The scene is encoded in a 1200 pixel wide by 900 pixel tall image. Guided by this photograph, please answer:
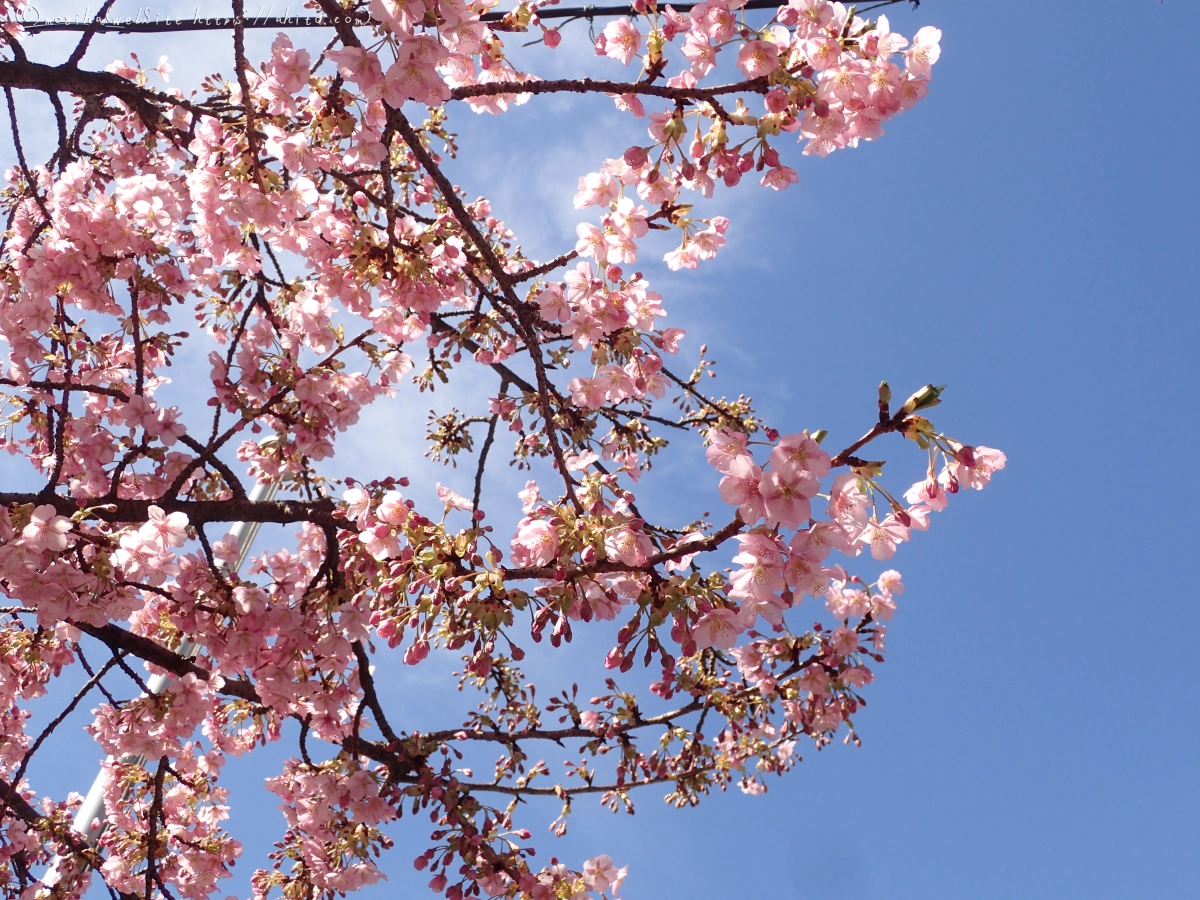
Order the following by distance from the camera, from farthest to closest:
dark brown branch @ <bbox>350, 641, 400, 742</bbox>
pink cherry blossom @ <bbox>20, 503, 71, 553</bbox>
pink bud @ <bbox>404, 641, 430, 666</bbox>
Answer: dark brown branch @ <bbox>350, 641, 400, 742</bbox> → pink cherry blossom @ <bbox>20, 503, 71, 553</bbox> → pink bud @ <bbox>404, 641, 430, 666</bbox>

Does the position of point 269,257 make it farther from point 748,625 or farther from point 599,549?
point 748,625

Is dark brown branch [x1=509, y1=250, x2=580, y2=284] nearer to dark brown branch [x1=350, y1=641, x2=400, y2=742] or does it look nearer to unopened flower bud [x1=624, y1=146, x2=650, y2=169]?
unopened flower bud [x1=624, y1=146, x2=650, y2=169]

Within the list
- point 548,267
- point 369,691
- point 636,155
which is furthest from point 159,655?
point 636,155

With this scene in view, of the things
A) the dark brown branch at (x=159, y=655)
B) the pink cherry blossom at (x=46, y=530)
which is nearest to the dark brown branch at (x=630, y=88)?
the pink cherry blossom at (x=46, y=530)

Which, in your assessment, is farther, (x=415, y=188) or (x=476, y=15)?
(x=415, y=188)

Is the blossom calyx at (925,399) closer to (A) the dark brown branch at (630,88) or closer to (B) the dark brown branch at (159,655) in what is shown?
(A) the dark brown branch at (630,88)

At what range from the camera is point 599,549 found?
1.90 metres

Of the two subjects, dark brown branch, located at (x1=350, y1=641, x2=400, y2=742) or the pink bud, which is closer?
the pink bud

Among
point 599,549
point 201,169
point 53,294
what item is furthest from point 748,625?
point 53,294

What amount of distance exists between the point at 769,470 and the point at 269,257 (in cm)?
306

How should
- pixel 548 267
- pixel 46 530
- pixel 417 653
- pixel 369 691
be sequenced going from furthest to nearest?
pixel 369 691 < pixel 548 267 < pixel 46 530 < pixel 417 653

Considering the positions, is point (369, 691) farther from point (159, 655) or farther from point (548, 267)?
point (548, 267)

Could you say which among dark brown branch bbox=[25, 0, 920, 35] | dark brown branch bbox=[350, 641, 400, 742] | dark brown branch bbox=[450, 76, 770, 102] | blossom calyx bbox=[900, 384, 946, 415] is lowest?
blossom calyx bbox=[900, 384, 946, 415]

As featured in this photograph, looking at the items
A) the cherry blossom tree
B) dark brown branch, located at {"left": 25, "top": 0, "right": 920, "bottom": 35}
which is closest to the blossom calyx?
the cherry blossom tree
